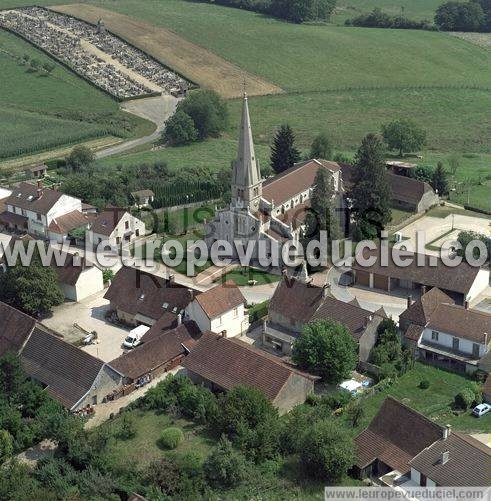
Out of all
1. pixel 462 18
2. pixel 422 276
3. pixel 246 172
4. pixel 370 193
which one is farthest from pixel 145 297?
pixel 462 18

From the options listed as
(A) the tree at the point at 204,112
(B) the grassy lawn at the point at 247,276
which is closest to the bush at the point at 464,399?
(B) the grassy lawn at the point at 247,276

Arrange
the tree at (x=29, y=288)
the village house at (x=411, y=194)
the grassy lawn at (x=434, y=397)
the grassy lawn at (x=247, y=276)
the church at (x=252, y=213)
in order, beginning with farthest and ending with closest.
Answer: the village house at (x=411, y=194) → the church at (x=252, y=213) → the grassy lawn at (x=247, y=276) → the tree at (x=29, y=288) → the grassy lawn at (x=434, y=397)

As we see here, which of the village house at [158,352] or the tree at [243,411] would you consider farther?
the village house at [158,352]

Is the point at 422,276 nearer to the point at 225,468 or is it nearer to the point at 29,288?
the point at 225,468

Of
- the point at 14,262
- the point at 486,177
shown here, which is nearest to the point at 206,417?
the point at 14,262

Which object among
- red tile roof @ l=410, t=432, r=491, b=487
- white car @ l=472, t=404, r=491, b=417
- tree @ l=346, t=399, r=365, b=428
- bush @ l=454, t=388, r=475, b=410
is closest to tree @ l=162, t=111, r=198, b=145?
tree @ l=346, t=399, r=365, b=428

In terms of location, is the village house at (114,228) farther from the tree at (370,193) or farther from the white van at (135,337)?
the tree at (370,193)

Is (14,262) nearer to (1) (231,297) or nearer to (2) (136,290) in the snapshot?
(2) (136,290)
